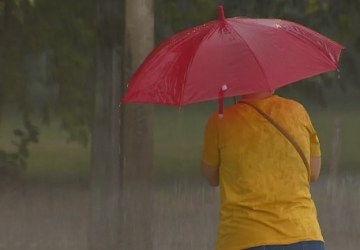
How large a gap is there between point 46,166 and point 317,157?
352 cm

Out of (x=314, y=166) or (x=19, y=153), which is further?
(x=19, y=153)

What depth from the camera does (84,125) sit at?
24.3 feet

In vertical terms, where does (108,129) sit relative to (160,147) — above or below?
above

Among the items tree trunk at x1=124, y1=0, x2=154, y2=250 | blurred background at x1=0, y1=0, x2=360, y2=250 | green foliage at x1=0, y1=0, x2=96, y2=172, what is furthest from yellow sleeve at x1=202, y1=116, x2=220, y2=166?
green foliage at x1=0, y1=0, x2=96, y2=172

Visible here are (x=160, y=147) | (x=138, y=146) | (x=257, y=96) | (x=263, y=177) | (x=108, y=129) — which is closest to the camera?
(x=263, y=177)

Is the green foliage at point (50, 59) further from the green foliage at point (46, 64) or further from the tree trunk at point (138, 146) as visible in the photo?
the tree trunk at point (138, 146)

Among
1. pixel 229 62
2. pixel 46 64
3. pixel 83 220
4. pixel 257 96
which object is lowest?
pixel 83 220

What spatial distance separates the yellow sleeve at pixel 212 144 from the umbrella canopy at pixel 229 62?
17cm

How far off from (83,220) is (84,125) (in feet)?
1.93

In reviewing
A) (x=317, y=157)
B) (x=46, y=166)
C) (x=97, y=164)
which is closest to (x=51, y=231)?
(x=46, y=166)

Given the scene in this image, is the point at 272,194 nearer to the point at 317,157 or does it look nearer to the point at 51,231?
the point at 317,157

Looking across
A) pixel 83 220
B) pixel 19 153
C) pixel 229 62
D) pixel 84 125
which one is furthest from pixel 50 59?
pixel 229 62

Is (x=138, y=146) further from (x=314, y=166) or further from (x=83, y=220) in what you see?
(x=314, y=166)

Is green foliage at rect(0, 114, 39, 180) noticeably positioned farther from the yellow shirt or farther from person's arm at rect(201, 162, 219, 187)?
the yellow shirt
